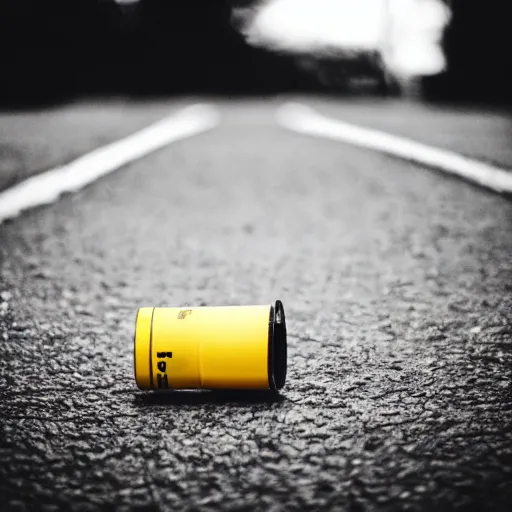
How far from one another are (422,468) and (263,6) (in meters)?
13.0

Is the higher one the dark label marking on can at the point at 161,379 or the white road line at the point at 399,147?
the white road line at the point at 399,147

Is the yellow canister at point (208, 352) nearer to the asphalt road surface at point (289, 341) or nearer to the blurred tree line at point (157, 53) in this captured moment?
the asphalt road surface at point (289, 341)

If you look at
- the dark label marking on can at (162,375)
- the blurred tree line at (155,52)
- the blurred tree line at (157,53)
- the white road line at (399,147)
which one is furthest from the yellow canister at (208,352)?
the blurred tree line at (155,52)

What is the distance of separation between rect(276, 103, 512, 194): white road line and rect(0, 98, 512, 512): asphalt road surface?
0.16 metres

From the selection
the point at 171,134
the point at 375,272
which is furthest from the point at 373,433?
the point at 171,134

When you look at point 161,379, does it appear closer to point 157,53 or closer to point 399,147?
point 399,147

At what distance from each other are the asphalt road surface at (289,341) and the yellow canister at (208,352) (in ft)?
0.19

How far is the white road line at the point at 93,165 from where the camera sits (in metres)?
3.85

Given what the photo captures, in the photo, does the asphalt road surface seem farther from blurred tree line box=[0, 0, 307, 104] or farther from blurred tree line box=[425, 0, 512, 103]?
blurred tree line box=[0, 0, 307, 104]

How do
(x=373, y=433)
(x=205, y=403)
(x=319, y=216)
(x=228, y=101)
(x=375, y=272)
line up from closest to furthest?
(x=373, y=433), (x=205, y=403), (x=375, y=272), (x=319, y=216), (x=228, y=101)

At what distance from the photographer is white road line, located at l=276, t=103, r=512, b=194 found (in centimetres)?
425

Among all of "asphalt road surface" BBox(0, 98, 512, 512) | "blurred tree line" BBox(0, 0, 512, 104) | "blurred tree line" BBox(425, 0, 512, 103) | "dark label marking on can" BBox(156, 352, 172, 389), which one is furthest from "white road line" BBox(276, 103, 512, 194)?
"blurred tree line" BBox(0, 0, 512, 104)

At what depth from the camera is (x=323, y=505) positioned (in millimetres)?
1399

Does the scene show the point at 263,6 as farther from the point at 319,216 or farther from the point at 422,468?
the point at 422,468
